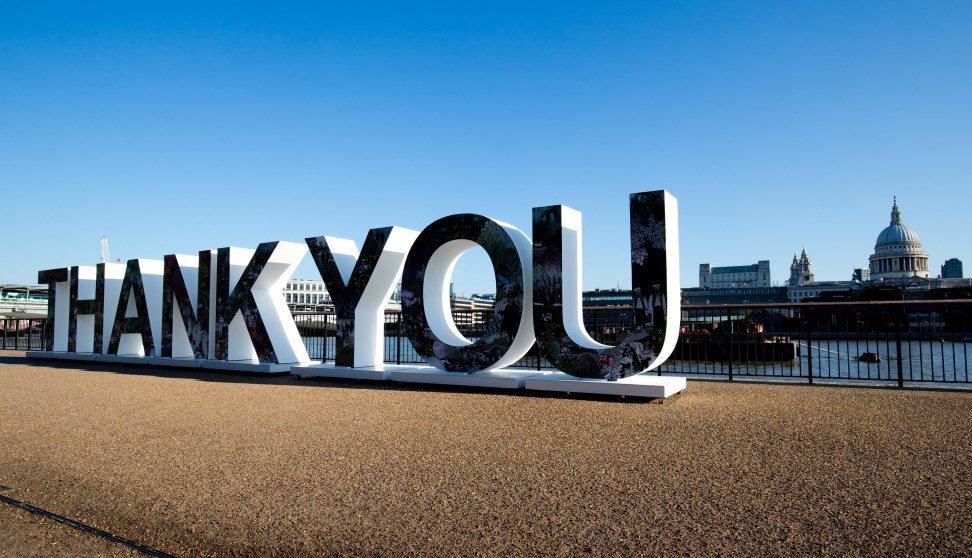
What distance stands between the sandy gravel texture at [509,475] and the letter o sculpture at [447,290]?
5.24ft

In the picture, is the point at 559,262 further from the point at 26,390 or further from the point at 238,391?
the point at 26,390

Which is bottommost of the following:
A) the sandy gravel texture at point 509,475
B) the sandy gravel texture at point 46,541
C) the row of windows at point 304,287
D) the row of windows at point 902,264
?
the sandy gravel texture at point 46,541

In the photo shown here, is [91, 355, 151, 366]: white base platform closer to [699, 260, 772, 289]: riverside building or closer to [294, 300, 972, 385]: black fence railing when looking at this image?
[294, 300, 972, 385]: black fence railing

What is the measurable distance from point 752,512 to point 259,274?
10.9 meters

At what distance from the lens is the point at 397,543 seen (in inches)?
136

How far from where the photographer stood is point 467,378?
9875mm

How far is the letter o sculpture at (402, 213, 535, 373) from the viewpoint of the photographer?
9.66 m

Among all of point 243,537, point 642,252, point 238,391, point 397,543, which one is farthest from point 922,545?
point 238,391

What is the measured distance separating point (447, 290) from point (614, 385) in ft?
12.1

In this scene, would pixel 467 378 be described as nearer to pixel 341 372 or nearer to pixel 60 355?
pixel 341 372

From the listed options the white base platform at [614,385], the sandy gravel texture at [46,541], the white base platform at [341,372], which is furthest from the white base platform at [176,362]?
the sandy gravel texture at [46,541]

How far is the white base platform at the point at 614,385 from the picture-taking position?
26.9ft

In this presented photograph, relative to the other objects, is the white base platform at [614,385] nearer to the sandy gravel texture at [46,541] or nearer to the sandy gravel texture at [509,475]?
the sandy gravel texture at [509,475]

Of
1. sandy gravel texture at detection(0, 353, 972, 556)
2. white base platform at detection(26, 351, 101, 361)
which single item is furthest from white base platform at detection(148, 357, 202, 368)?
sandy gravel texture at detection(0, 353, 972, 556)
